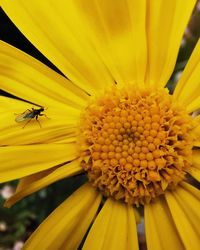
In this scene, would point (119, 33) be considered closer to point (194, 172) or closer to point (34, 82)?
point (34, 82)

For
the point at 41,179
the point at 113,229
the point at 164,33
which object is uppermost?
the point at 164,33

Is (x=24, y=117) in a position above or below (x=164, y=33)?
below

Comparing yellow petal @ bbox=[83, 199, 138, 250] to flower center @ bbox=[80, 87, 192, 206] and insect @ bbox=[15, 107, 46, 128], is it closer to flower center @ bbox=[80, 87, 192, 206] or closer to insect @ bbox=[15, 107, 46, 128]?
flower center @ bbox=[80, 87, 192, 206]

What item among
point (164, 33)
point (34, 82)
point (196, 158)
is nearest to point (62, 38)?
point (34, 82)

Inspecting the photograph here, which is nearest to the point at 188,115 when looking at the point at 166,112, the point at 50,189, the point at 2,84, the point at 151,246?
the point at 166,112

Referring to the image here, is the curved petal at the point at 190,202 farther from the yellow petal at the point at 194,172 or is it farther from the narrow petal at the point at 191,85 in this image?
A: the narrow petal at the point at 191,85

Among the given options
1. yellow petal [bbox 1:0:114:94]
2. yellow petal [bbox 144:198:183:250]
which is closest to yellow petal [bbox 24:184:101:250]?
yellow petal [bbox 144:198:183:250]

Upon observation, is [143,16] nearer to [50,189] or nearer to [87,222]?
[87,222]
